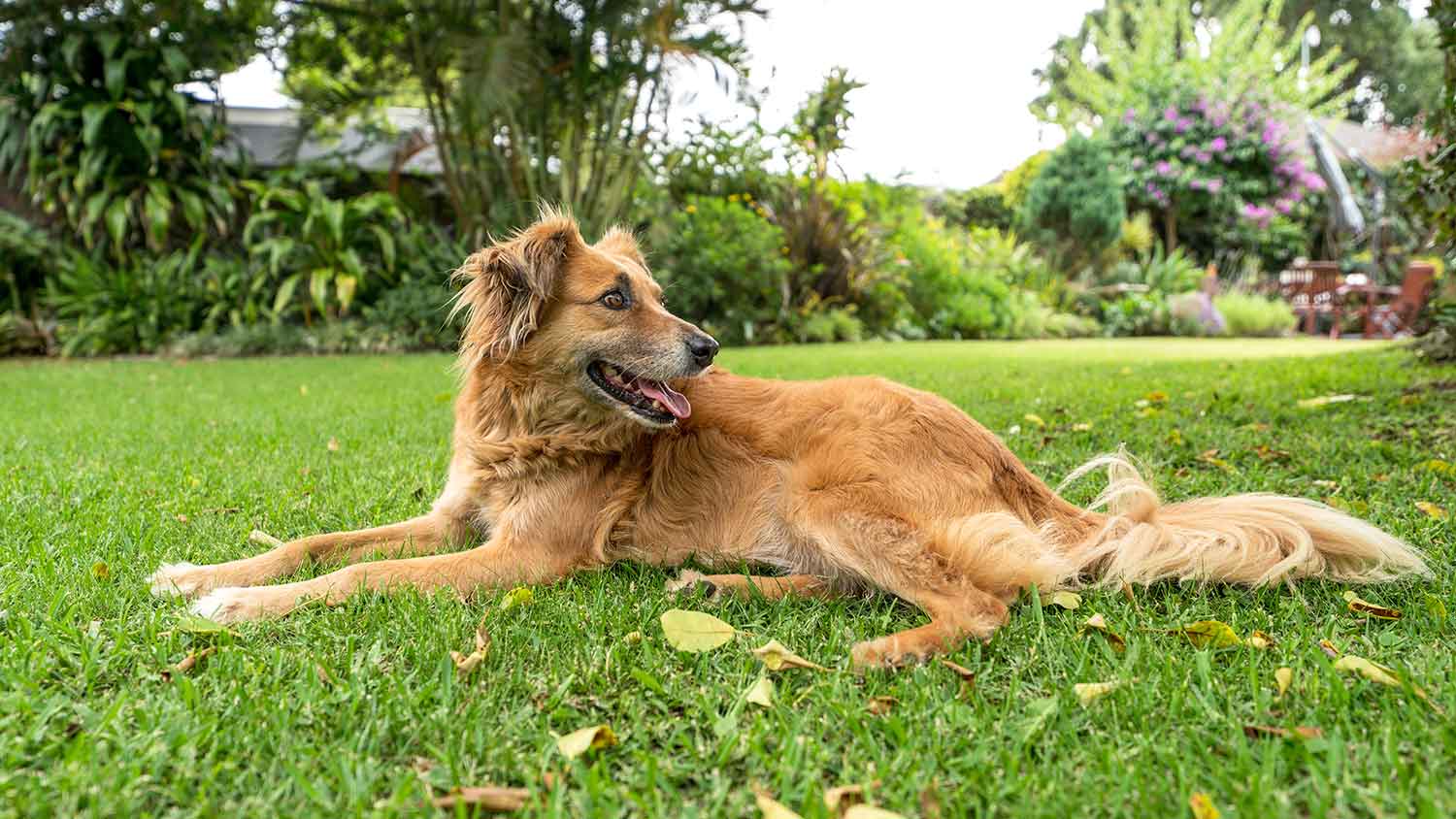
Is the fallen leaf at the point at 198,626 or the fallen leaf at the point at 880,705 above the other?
the fallen leaf at the point at 880,705

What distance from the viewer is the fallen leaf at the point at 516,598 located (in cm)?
250

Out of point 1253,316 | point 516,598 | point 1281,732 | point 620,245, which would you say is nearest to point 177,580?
point 516,598

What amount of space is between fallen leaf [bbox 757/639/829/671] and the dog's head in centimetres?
111

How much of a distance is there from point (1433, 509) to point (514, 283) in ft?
11.8

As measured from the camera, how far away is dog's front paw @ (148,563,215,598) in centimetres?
254

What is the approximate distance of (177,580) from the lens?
2592 mm

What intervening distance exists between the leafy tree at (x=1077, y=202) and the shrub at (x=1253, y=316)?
3.80 meters

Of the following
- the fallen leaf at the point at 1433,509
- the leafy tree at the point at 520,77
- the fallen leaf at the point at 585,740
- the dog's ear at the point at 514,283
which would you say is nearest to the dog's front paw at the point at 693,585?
the fallen leaf at the point at 585,740

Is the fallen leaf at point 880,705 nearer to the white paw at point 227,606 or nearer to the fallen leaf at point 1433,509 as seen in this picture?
the white paw at point 227,606

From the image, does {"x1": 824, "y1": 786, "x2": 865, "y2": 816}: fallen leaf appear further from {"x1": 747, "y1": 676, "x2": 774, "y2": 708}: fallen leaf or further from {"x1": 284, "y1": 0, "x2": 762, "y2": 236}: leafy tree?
{"x1": 284, "y1": 0, "x2": 762, "y2": 236}: leafy tree

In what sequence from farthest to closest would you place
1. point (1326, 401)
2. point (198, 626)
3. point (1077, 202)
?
point (1077, 202) < point (1326, 401) < point (198, 626)

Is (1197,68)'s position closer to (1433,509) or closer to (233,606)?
(1433,509)

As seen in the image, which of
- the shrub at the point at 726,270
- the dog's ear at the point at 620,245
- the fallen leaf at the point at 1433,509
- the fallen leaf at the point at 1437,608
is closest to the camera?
the fallen leaf at the point at 1437,608

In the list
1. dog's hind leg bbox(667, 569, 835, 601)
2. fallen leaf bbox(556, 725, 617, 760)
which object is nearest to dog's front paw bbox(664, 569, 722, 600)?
dog's hind leg bbox(667, 569, 835, 601)
